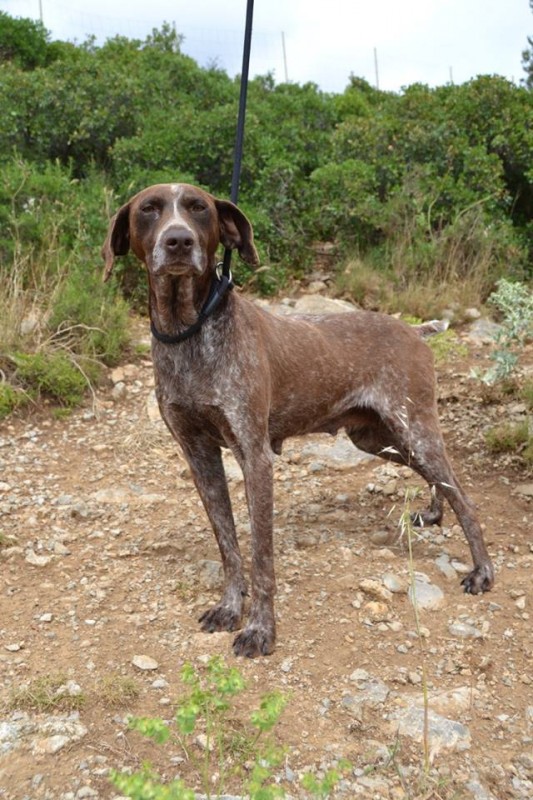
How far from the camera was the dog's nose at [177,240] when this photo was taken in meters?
3.30

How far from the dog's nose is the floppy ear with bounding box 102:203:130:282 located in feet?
1.48

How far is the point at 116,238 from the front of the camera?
384 centimetres

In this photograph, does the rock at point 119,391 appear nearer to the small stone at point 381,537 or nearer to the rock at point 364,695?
the small stone at point 381,537

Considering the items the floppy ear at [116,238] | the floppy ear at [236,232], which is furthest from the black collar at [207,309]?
the floppy ear at [116,238]

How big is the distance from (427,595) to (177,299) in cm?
180

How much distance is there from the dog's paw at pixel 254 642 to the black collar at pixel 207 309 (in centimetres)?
126

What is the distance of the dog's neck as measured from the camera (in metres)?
3.62

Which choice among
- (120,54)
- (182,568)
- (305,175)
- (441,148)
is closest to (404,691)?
(182,568)

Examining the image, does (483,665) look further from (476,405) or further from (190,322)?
(476,405)

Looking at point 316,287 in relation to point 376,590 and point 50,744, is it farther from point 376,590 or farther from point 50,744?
point 50,744

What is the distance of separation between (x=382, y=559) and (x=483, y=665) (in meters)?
0.93

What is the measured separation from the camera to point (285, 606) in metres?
3.98

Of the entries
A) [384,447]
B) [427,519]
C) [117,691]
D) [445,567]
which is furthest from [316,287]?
[117,691]

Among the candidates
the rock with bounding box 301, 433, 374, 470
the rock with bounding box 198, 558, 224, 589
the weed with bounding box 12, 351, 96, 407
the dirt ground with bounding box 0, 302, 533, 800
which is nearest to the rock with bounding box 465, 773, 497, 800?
the dirt ground with bounding box 0, 302, 533, 800
